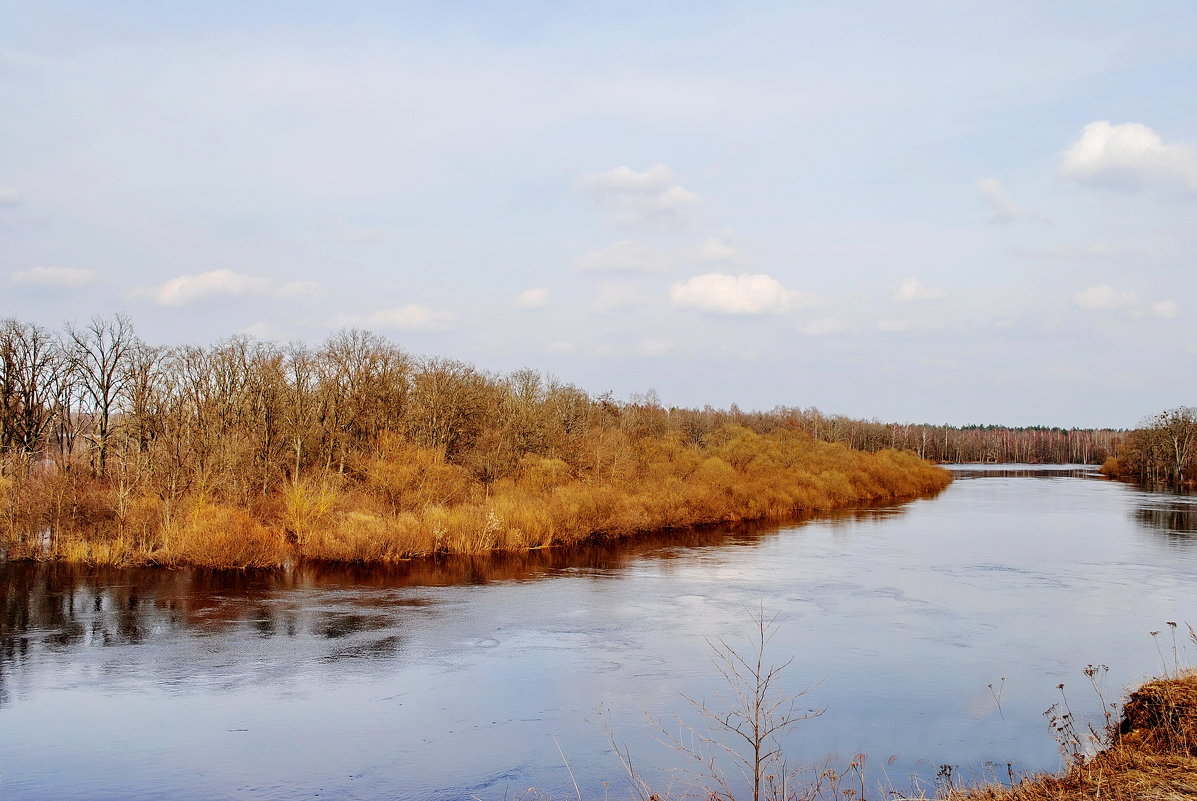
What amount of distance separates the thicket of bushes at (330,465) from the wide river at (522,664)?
190cm

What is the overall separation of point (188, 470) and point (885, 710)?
23859mm

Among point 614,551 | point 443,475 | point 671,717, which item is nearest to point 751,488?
point 614,551

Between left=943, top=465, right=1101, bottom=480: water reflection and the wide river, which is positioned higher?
the wide river

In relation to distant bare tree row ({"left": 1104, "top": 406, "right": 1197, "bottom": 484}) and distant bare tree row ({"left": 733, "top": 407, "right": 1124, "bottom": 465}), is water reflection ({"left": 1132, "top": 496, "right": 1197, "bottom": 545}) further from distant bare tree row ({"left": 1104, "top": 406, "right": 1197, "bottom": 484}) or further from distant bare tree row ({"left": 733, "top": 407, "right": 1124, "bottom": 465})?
distant bare tree row ({"left": 733, "top": 407, "right": 1124, "bottom": 465})

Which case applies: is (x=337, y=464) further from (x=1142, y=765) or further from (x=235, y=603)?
(x=1142, y=765)

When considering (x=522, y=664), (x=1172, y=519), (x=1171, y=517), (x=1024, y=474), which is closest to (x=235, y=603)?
(x=522, y=664)

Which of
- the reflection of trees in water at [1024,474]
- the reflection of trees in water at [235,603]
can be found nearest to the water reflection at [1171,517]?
the reflection of trees in water at [235,603]

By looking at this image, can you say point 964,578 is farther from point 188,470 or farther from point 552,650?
point 188,470

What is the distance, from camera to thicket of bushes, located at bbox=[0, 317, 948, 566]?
85.0ft

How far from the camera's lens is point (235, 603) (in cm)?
1983

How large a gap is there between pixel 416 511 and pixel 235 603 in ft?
32.1

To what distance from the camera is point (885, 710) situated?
40.7 feet

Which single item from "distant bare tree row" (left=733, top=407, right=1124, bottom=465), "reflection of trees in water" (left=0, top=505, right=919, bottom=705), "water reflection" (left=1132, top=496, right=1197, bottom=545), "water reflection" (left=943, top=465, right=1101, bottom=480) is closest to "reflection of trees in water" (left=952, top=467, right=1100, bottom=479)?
"water reflection" (left=943, top=465, right=1101, bottom=480)

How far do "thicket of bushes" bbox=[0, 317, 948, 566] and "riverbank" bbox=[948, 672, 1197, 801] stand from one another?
68.2 feet
